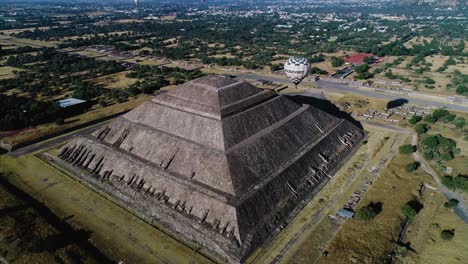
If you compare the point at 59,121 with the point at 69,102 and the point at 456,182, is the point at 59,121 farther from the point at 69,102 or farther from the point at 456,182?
the point at 456,182

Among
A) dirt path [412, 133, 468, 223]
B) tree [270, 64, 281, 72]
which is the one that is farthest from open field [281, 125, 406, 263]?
tree [270, 64, 281, 72]

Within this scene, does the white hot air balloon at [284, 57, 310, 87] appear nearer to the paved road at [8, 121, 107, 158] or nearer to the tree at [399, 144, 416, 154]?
the tree at [399, 144, 416, 154]

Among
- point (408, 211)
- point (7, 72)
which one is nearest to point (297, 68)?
point (408, 211)

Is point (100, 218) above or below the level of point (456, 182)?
below

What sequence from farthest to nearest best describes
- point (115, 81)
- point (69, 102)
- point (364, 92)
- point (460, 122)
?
1. point (115, 81)
2. point (364, 92)
3. point (69, 102)
4. point (460, 122)

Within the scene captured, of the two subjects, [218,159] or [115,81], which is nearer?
[218,159]
